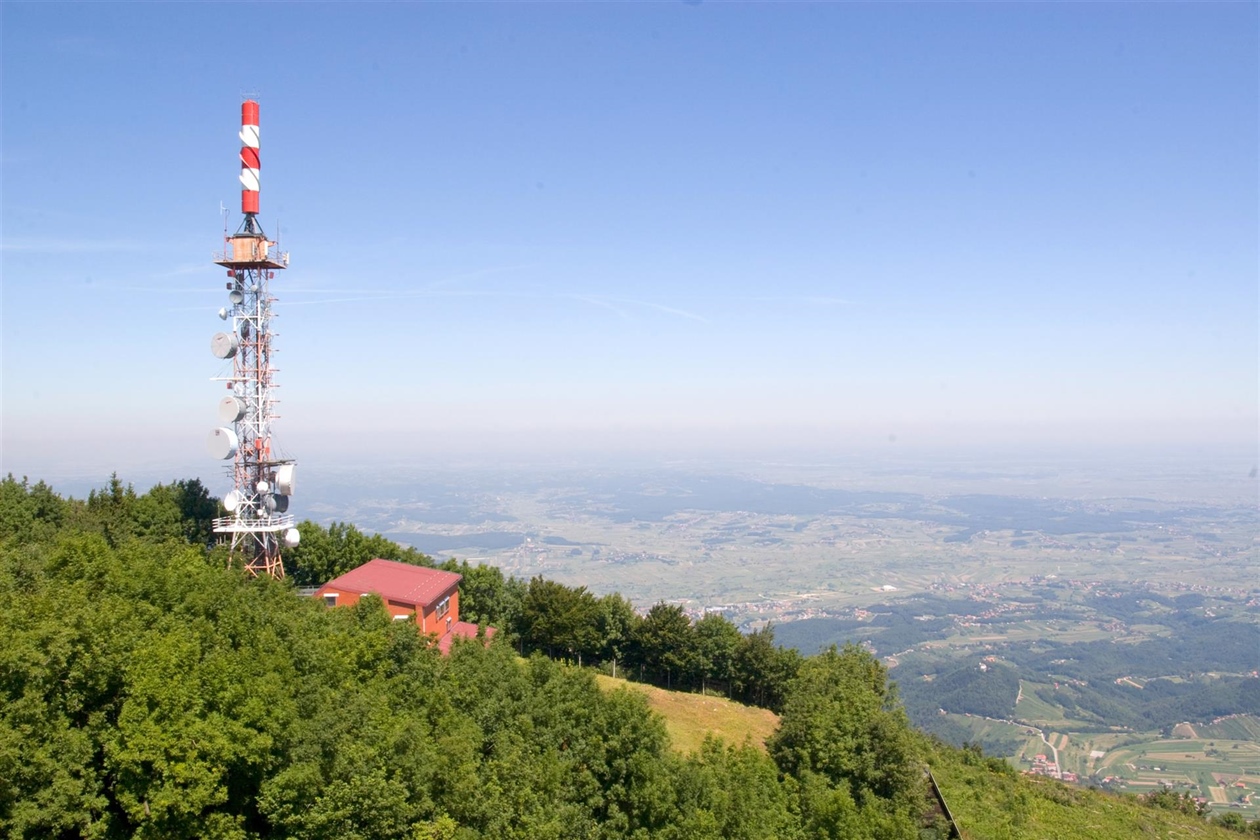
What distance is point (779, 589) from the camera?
145 m

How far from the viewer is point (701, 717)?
90.7 ft

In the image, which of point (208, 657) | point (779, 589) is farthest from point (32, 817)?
point (779, 589)

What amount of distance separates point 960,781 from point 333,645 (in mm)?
21514

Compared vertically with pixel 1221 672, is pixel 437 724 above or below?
above

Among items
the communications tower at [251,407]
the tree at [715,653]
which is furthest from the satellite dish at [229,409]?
the tree at [715,653]

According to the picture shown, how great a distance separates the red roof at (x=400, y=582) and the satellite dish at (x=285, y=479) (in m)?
3.95

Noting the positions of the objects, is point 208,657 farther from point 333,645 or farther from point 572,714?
point 572,714

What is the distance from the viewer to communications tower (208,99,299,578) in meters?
28.7

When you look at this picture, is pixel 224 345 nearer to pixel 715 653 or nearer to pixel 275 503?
pixel 275 503

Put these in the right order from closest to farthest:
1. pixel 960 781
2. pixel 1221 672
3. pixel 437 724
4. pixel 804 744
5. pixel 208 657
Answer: pixel 208 657 < pixel 437 724 < pixel 804 744 < pixel 960 781 < pixel 1221 672

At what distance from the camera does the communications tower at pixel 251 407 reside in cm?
2872

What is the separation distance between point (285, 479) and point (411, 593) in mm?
6913

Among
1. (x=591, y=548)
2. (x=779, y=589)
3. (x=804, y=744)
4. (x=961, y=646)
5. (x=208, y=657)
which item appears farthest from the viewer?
(x=591, y=548)

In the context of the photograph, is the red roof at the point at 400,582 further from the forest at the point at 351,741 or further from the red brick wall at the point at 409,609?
the forest at the point at 351,741
